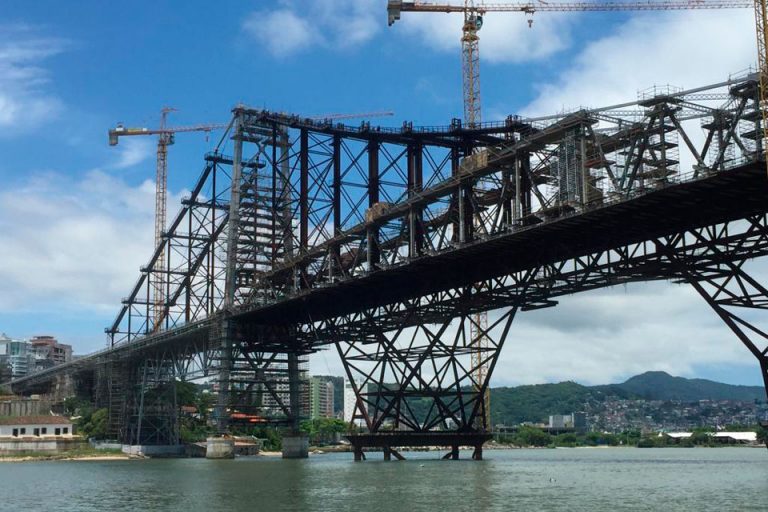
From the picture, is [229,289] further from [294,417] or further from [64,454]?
[64,454]

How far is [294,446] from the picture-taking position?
12325 centimetres

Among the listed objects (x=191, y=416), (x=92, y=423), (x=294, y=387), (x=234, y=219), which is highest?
(x=234, y=219)

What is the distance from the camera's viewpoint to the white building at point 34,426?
142 meters

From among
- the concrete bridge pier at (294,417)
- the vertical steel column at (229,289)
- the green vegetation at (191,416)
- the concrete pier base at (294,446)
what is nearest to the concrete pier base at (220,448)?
the vertical steel column at (229,289)

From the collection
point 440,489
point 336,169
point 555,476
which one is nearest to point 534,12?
point 336,169

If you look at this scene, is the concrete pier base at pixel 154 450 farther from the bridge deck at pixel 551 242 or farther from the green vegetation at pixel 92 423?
the bridge deck at pixel 551 242

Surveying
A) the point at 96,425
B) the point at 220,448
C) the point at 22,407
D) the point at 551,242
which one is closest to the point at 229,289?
the point at 220,448

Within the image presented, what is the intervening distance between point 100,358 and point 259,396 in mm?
55467

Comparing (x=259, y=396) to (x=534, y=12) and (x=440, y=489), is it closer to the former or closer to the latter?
(x=440, y=489)

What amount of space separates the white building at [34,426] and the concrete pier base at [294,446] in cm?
4013

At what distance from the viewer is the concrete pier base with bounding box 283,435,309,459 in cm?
12269

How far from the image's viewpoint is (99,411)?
15725 cm

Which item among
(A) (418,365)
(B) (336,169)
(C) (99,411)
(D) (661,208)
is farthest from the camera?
(C) (99,411)

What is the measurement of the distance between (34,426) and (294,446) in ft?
142
